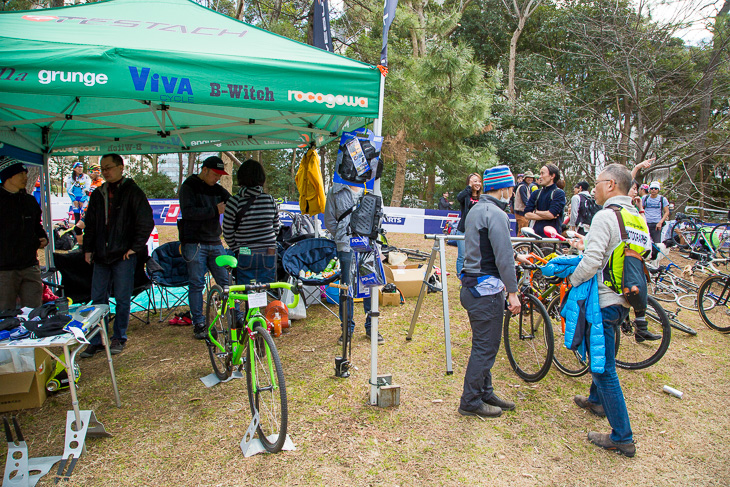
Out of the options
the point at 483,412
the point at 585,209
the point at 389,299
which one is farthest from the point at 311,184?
the point at 585,209

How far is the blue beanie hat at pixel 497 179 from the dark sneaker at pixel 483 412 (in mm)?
1673

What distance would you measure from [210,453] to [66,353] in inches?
42.3

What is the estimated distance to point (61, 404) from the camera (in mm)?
3457

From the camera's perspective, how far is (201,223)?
4.57 meters

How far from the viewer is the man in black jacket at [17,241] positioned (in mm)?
3906

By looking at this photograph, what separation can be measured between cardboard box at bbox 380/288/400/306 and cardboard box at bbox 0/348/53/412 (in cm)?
381

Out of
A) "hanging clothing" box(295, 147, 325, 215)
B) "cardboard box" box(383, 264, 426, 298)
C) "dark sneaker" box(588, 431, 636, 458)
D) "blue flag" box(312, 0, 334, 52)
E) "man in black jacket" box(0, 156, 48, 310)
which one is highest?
"blue flag" box(312, 0, 334, 52)

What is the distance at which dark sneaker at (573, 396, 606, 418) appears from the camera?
11.5 feet

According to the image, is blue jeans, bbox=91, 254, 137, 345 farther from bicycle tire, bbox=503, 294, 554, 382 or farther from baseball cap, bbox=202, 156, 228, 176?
bicycle tire, bbox=503, 294, 554, 382

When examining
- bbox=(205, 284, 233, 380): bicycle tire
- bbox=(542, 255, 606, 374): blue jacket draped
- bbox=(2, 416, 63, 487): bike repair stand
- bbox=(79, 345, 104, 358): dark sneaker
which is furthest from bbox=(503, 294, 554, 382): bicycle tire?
bbox=(79, 345, 104, 358): dark sneaker

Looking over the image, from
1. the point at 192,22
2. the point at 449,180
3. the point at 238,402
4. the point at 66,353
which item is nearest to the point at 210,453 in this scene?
the point at 238,402

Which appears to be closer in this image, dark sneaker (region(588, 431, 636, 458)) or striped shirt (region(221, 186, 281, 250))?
dark sneaker (region(588, 431, 636, 458))

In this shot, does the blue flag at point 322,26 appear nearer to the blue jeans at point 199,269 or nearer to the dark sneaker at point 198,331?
the blue jeans at point 199,269

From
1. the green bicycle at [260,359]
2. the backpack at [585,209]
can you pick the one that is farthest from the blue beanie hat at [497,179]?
the backpack at [585,209]
